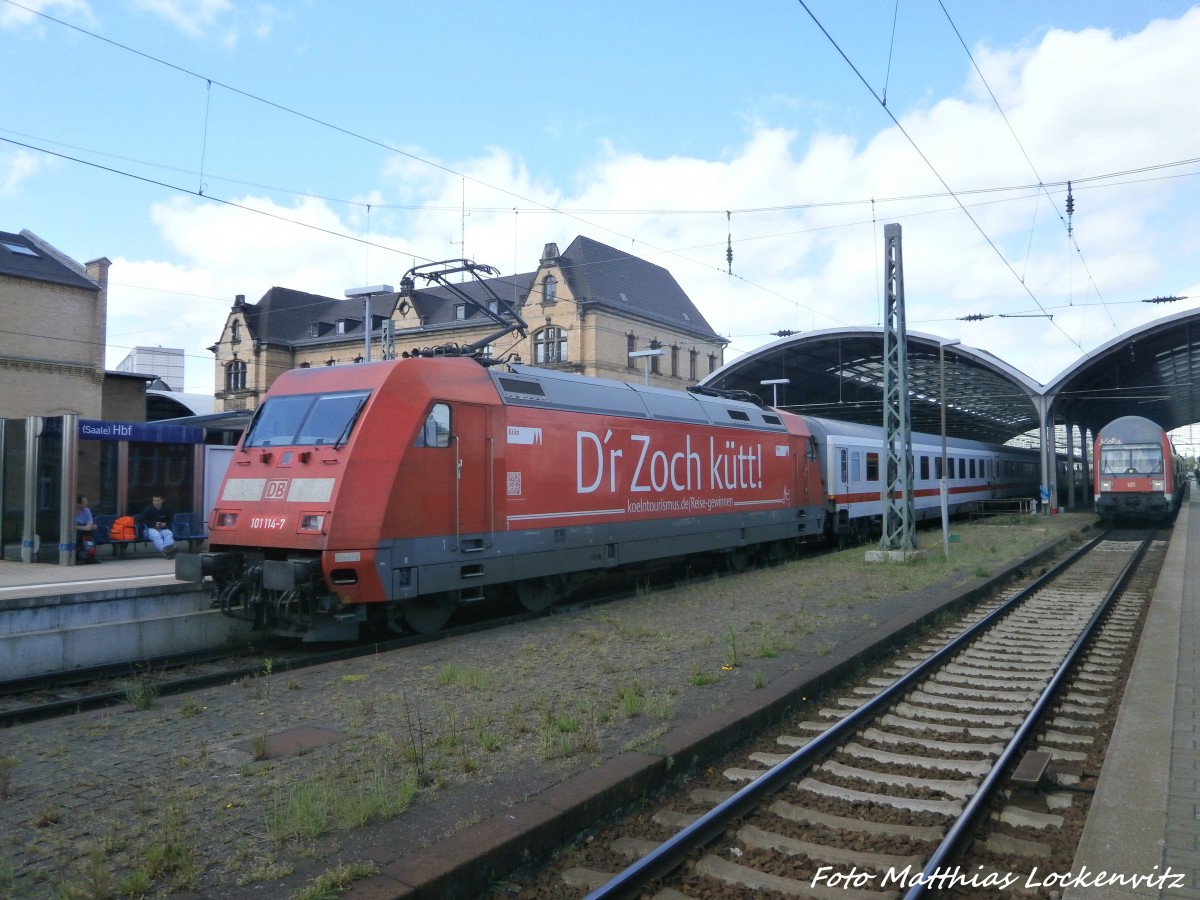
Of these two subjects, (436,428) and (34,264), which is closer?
(436,428)

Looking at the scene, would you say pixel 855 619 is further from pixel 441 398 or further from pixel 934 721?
pixel 441 398

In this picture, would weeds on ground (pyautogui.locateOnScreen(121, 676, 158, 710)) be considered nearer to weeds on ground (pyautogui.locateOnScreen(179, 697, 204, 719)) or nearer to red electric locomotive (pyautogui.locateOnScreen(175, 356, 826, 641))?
weeds on ground (pyautogui.locateOnScreen(179, 697, 204, 719))

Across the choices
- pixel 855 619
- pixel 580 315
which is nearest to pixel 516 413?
pixel 855 619

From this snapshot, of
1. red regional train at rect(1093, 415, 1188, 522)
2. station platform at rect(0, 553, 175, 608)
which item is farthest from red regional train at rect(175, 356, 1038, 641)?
red regional train at rect(1093, 415, 1188, 522)

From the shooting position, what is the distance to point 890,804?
5500mm

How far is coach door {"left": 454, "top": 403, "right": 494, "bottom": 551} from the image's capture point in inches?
422

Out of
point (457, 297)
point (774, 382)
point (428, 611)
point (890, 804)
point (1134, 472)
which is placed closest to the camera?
point (890, 804)

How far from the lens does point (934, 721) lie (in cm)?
739

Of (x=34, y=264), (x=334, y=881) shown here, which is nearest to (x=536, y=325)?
(x=34, y=264)

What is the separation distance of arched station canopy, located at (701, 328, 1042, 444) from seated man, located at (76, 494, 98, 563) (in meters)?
22.6

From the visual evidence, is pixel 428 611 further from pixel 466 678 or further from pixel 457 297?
pixel 457 297

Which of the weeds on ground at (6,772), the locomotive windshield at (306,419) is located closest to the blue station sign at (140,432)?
the locomotive windshield at (306,419)

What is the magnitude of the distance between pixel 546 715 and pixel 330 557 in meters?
3.61

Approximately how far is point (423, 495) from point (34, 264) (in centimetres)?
2916
